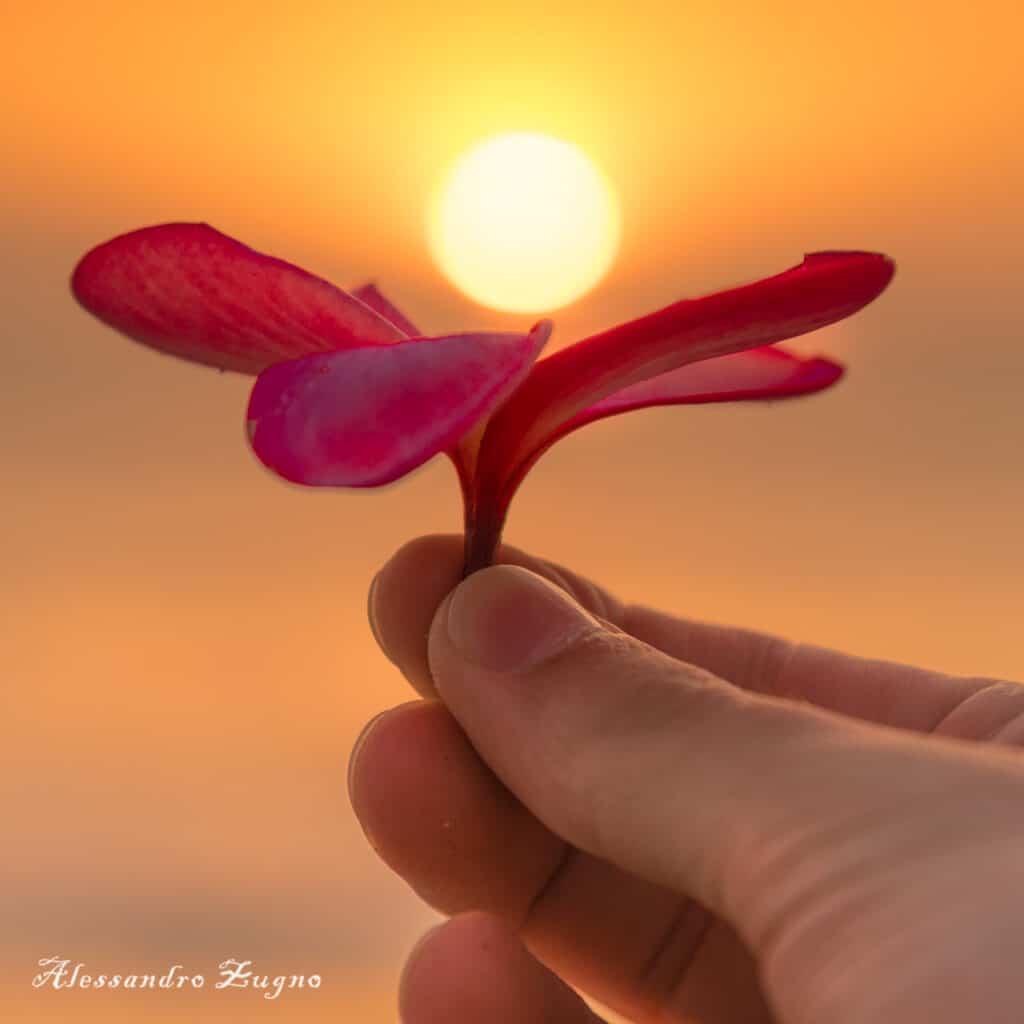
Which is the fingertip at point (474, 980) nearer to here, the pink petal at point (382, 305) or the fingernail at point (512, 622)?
the fingernail at point (512, 622)

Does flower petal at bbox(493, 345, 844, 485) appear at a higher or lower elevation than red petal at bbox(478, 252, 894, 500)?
lower

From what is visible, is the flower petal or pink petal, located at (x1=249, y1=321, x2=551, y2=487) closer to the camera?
pink petal, located at (x1=249, y1=321, x2=551, y2=487)

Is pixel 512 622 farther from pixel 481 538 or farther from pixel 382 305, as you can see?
pixel 382 305

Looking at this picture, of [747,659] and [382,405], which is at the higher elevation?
[382,405]

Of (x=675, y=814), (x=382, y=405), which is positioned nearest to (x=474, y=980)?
(x=675, y=814)

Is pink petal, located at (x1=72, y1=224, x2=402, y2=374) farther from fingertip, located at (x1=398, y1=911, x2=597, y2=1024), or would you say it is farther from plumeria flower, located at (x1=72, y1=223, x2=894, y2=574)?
fingertip, located at (x1=398, y1=911, x2=597, y2=1024)

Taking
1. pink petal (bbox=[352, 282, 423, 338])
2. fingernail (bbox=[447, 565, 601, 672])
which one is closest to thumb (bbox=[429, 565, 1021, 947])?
fingernail (bbox=[447, 565, 601, 672])
